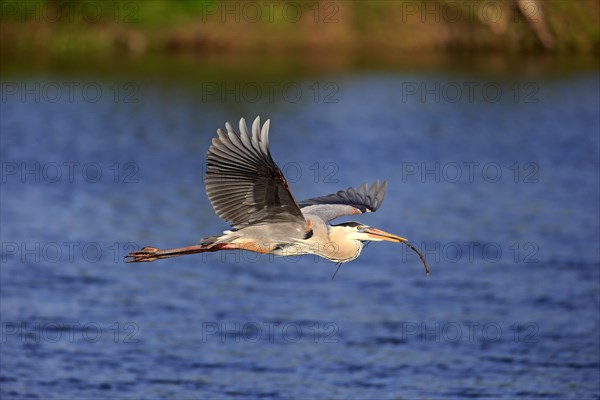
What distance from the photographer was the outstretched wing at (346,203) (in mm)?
9648

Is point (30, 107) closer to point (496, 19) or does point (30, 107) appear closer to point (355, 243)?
point (496, 19)

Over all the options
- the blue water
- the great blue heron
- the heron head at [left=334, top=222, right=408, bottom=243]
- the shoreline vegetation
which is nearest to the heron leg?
the great blue heron

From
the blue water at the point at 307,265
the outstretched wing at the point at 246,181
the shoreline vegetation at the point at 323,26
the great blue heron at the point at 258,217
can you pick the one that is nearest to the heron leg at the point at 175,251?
the great blue heron at the point at 258,217

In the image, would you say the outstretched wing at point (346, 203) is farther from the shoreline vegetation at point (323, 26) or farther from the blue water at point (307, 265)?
the shoreline vegetation at point (323, 26)

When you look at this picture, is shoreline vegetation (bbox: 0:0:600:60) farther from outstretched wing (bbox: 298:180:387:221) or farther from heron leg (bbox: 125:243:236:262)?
heron leg (bbox: 125:243:236:262)

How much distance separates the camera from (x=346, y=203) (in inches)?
401

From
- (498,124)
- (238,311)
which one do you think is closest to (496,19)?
(498,124)

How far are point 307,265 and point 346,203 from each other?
7.99 meters

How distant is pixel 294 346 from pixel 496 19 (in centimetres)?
2543

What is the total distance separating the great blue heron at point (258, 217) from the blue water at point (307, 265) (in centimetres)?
458

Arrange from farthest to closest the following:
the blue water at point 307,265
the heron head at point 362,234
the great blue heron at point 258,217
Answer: the blue water at point 307,265, the heron head at point 362,234, the great blue heron at point 258,217

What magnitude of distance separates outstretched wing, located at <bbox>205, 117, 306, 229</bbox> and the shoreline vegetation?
2829cm

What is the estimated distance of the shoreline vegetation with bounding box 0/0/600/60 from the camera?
36.9m

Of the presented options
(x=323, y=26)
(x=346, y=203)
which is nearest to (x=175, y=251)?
(x=346, y=203)
